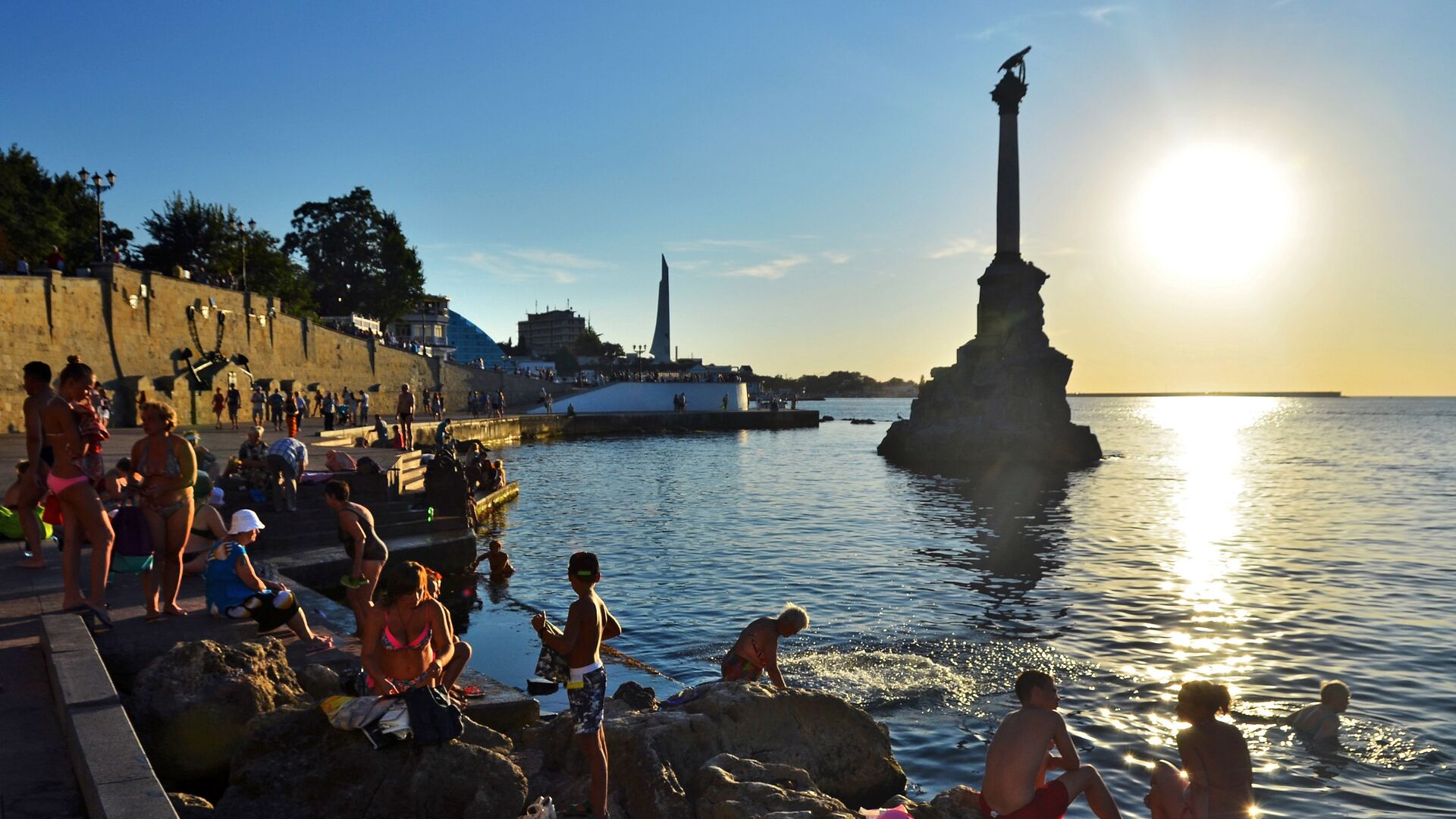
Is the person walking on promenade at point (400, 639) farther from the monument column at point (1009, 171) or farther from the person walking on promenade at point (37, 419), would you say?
the monument column at point (1009, 171)

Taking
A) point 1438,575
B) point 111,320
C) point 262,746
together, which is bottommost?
point 1438,575

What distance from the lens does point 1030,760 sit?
15.8 ft

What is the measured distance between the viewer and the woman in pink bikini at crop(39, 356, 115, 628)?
6.70 m

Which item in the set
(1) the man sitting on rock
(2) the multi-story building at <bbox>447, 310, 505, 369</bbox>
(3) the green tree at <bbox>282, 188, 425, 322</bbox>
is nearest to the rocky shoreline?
(1) the man sitting on rock

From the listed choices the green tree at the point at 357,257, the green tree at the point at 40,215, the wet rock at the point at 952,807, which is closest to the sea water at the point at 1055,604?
the wet rock at the point at 952,807

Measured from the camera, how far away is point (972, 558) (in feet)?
62.9

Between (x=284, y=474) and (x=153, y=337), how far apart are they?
84.9 feet

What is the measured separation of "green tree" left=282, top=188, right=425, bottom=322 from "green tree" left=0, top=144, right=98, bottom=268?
68.5 ft

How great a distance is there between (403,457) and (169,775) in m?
16.0

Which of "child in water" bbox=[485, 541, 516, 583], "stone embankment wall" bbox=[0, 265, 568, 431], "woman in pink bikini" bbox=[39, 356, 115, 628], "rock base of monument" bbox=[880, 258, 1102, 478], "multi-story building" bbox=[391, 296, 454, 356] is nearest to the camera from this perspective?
"woman in pink bikini" bbox=[39, 356, 115, 628]

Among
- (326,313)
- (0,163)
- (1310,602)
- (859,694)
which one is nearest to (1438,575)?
(1310,602)

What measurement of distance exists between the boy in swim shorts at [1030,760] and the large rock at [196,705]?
4.64 meters

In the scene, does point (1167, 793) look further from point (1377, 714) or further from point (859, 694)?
point (1377, 714)

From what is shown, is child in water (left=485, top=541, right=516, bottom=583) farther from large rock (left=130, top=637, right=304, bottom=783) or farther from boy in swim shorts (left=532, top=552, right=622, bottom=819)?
boy in swim shorts (left=532, top=552, right=622, bottom=819)
